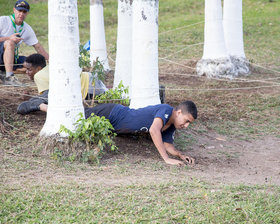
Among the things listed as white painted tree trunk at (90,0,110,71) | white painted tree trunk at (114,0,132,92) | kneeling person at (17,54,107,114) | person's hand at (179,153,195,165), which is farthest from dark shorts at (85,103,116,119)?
white painted tree trunk at (90,0,110,71)

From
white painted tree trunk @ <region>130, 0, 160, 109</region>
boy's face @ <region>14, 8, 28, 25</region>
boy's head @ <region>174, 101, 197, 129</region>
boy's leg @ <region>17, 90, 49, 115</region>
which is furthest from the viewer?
boy's face @ <region>14, 8, 28, 25</region>

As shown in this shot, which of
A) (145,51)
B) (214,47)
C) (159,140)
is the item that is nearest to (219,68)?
(214,47)

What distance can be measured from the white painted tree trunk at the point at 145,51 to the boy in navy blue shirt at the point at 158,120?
1.22 ft

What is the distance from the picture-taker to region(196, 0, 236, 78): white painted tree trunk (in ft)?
29.4

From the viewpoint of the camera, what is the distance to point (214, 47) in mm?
9258

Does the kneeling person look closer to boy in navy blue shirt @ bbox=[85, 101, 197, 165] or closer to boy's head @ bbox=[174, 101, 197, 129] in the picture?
boy in navy blue shirt @ bbox=[85, 101, 197, 165]

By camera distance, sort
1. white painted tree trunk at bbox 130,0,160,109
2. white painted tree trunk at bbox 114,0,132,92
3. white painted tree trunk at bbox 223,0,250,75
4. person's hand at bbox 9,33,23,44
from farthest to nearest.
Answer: white painted tree trunk at bbox 223,0,250,75, white painted tree trunk at bbox 114,0,132,92, person's hand at bbox 9,33,23,44, white painted tree trunk at bbox 130,0,160,109

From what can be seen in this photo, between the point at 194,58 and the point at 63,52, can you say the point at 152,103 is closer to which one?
the point at 63,52

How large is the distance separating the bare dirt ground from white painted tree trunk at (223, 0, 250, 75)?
4.30 meters

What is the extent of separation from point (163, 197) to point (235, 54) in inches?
290

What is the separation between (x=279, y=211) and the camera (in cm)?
320

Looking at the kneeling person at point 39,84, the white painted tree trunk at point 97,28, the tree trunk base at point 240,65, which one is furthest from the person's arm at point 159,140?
the tree trunk base at point 240,65

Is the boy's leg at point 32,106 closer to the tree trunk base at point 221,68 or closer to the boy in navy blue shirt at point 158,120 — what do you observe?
the boy in navy blue shirt at point 158,120

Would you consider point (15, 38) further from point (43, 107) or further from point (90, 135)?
point (90, 135)
